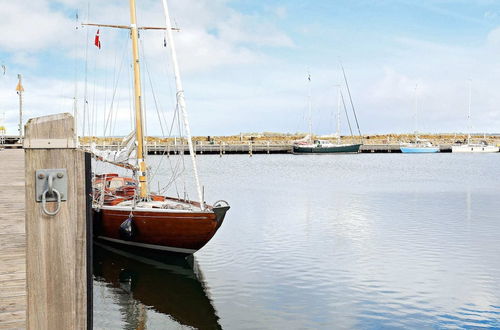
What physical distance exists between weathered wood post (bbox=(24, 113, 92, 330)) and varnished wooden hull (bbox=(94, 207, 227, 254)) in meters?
11.5

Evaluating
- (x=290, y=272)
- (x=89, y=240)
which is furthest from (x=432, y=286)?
(x=89, y=240)

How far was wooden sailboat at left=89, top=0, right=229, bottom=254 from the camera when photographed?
49.6 ft

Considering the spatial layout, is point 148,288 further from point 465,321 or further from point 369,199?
point 369,199

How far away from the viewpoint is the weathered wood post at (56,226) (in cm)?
306

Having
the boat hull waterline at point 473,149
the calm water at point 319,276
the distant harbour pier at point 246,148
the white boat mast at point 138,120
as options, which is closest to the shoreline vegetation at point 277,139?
the distant harbour pier at point 246,148

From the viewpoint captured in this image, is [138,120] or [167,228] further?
[138,120]

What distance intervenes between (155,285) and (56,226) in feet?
39.2

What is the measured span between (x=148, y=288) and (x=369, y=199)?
27144 mm

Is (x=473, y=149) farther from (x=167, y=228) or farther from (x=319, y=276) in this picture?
(x=167, y=228)

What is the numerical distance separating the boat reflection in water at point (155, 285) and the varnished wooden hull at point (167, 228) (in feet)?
2.29

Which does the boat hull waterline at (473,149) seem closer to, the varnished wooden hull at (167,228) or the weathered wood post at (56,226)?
the varnished wooden hull at (167,228)

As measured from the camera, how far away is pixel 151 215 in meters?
15.5

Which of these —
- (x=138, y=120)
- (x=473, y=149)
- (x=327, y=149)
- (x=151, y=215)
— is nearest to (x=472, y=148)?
(x=473, y=149)

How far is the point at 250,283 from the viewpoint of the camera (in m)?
14.8
